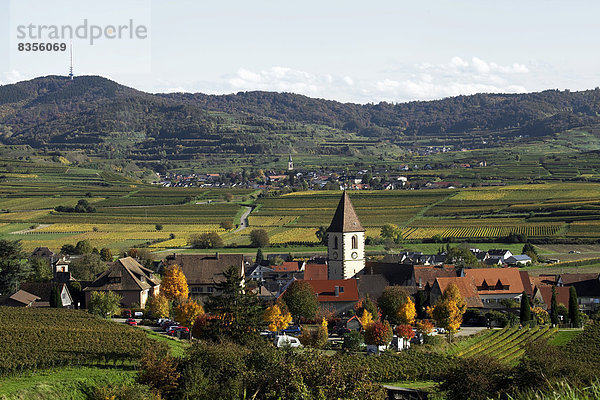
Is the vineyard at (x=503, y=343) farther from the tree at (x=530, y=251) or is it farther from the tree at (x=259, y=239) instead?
Result: the tree at (x=259, y=239)

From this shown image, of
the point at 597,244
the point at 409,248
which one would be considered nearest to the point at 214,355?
the point at 409,248

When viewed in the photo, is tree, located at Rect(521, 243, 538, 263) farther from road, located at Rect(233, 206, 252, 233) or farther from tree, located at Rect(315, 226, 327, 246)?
road, located at Rect(233, 206, 252, 233)

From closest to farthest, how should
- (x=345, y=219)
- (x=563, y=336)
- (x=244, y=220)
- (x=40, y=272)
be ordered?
1. (x=563, y=336)
2. (x=345, y=219)
3. (x=40, y=272)
4. (x=244, y=220)

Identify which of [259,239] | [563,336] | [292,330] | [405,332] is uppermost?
[259,239]

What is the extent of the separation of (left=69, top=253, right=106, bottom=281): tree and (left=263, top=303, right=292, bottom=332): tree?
24240 mm

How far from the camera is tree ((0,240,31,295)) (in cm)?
6266

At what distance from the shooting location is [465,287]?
6194 cm

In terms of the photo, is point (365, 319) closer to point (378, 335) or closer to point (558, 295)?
point (378, 335)

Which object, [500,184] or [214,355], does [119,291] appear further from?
[500,184]

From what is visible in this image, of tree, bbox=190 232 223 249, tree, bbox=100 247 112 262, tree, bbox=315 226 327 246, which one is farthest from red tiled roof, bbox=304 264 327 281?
tree, bbox=315 226 327 246

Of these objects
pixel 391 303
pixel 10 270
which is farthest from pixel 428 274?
pixel 10 270

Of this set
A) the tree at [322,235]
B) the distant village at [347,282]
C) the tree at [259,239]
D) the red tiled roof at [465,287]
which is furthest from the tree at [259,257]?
the red tiled roof at [465,287]

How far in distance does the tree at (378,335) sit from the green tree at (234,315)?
241 inches

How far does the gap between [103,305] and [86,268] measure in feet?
59.4
